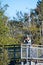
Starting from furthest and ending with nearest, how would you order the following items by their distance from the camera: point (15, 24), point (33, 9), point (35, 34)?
1. point (33, 9)
2. point (15, 24)
3. point (35, 34)

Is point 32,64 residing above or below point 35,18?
below

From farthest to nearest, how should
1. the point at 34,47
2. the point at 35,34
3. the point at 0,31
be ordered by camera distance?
1. the point at 35,34
2. the point at 0,31
3. the point at 34,47

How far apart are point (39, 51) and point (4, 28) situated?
7628 mm

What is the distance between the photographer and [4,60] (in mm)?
23188

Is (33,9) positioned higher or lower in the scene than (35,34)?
higher

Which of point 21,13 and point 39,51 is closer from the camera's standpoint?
point 39,51

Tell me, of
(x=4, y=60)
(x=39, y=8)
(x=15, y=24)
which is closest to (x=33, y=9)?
(x=39, y=8)

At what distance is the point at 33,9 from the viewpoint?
5119 cm

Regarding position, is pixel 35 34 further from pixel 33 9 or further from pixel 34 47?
pixel 34 47

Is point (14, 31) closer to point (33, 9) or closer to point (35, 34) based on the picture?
point (35, 34)

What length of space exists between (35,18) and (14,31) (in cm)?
803

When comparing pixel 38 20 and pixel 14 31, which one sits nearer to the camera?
pixel 14 31

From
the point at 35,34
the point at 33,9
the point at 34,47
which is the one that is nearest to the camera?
the point at 34,47

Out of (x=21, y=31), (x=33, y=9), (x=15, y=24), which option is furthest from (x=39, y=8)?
(x=21, y=31)
